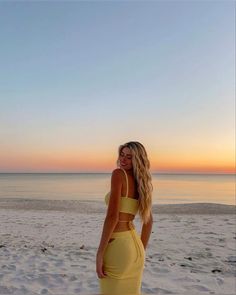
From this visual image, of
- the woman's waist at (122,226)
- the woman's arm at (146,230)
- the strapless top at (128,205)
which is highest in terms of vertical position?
the strapless top at (128,205)

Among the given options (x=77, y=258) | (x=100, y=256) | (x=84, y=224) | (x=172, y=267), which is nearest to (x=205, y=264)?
(x=172, y=267)

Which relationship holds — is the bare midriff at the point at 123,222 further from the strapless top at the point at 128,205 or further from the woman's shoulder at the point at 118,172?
the woman's shoulder at the point at 118,172

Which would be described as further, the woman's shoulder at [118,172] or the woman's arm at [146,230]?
the woman's arm at [146,230]

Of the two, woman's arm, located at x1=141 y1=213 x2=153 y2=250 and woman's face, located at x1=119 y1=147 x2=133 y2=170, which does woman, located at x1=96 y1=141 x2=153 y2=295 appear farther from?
woman's arm, located at x1=141 y1=213 x2=153 y2=250

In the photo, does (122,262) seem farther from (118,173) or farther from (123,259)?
(118,173)

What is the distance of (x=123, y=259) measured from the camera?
3.12 m

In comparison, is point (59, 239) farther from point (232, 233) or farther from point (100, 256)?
point (100, 256)

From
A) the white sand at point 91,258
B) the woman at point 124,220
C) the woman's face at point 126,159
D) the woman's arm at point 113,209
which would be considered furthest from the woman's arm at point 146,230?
the white sand at point 91,258

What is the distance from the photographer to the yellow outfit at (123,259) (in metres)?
3.12

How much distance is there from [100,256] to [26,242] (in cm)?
753

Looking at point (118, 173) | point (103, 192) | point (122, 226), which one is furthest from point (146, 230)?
point (103, 192)

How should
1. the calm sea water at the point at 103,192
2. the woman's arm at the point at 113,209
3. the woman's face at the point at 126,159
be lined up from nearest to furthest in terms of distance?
the woman's arm at the point at 113,209 → the woman's face at the point at 126,159 → the calm sea water at the point at 103,192

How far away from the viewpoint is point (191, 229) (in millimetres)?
12781

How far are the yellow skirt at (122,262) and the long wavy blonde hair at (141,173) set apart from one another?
27cm
